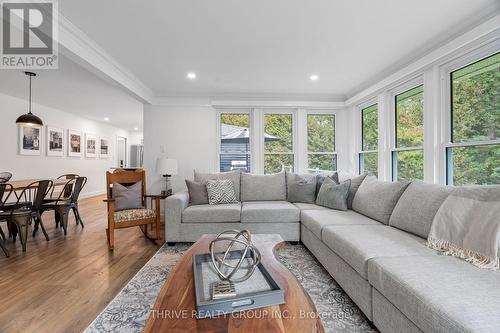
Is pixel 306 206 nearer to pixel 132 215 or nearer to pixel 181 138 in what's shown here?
pixel 132 215

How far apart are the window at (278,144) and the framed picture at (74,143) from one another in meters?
5.69

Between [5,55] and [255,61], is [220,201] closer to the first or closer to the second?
[255,61]

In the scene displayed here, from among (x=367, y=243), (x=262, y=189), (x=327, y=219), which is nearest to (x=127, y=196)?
(x=262, y=189)

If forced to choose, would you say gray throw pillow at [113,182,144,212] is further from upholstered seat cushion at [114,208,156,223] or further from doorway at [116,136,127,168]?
doorway at [116,136,127,168]

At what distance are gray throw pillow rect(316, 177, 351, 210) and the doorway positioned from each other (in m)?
8.69

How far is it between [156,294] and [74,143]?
668 centimetres

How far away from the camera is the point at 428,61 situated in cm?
273

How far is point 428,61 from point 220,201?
3.15 m

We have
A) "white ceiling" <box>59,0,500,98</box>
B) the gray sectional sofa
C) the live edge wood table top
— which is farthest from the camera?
"white ceiling" <box>59,0,500,98</box>

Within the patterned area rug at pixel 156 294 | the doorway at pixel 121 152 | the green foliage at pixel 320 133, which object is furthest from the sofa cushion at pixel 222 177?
the doorway at pixel 121 152

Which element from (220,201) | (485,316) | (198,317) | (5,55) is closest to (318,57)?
(220,201)

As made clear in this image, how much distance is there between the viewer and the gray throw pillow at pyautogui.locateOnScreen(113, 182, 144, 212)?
3252mm

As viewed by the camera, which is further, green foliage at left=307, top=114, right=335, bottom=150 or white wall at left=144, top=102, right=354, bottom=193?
green foliage at left=307, top=114, right=335, bottom=150

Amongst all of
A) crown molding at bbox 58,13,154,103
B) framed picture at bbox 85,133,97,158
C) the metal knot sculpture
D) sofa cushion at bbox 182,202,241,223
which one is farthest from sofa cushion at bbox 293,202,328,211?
framed picture at bbox 85,133,97,158
